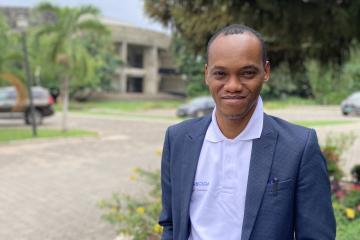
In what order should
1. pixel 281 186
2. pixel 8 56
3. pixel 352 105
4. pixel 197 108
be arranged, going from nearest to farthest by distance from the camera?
pixel 281 186
pixel 8 56
pixel 197 108
pixel 352 105

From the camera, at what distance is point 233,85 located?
133 centimetres

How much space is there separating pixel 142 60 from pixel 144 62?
332cm

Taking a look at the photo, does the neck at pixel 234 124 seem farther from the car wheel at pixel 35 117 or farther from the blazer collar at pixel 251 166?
the car wheel at pixel 35 117

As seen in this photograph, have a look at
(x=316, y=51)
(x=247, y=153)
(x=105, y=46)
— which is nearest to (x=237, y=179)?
(x=247, y=153)

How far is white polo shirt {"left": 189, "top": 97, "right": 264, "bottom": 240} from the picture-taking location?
1375 millimetres

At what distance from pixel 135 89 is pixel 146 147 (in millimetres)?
45105

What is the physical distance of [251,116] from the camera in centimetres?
141

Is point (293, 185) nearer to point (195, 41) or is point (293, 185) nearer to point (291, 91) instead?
point (195, 41)

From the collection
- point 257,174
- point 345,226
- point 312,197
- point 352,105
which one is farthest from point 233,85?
point 352,105

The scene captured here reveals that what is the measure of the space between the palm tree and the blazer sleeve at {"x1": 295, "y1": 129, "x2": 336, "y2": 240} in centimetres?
1421

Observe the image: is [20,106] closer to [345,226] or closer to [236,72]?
[345,226]

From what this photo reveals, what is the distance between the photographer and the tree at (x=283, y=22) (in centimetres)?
366

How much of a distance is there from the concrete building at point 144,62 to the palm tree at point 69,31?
28.9 m

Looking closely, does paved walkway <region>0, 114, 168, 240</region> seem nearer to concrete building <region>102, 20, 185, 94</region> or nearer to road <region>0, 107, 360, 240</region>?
road <region>0, 107, 360, 240</region>
